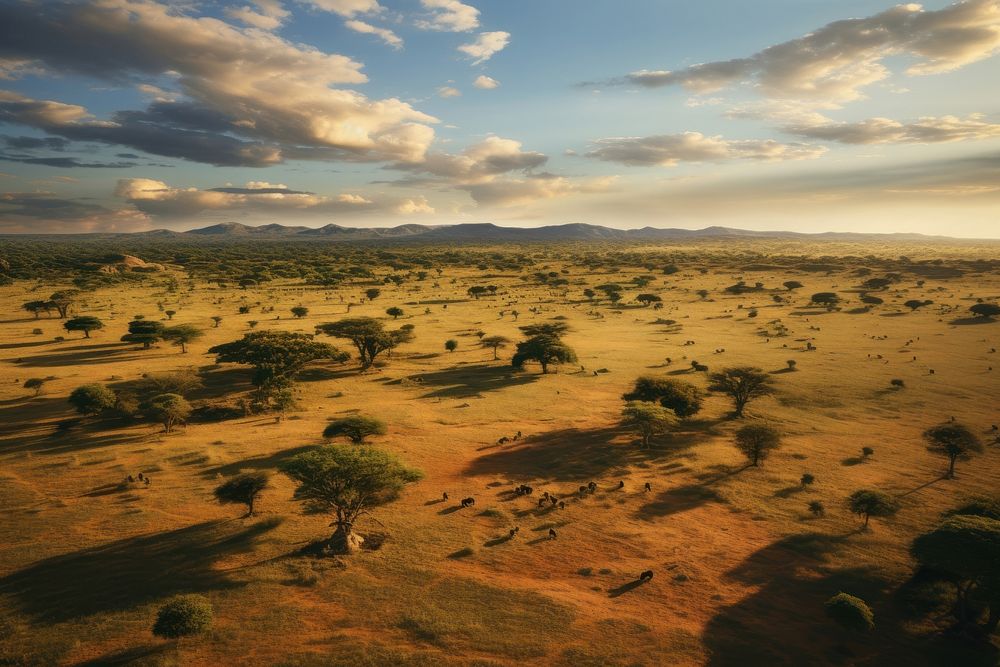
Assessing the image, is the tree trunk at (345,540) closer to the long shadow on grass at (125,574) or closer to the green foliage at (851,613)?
the long shadow on grass at (125,574)

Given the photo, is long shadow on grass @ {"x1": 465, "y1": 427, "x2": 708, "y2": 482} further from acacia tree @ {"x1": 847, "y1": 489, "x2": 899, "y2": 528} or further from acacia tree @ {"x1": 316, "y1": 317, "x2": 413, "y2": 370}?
acacia tree @ {"x1": 316, "y1": 317, "x2": 413, "y2": 370}

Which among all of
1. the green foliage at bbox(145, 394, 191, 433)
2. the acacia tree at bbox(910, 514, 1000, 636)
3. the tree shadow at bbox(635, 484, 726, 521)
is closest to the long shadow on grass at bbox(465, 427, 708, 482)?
the tree shadow at bbox(635, 484, 726, 521)

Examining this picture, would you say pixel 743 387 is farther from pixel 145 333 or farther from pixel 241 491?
pixel 145 333

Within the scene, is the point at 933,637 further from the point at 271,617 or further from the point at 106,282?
the point at 106,282

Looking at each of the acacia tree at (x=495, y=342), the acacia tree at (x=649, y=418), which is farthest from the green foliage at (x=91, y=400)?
the acacia tree at (x=649, y=418)

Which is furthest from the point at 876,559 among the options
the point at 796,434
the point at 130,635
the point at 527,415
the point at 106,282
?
the point at 106,282

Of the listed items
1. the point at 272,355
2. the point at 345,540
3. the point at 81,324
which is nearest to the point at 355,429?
the point at 345,540
